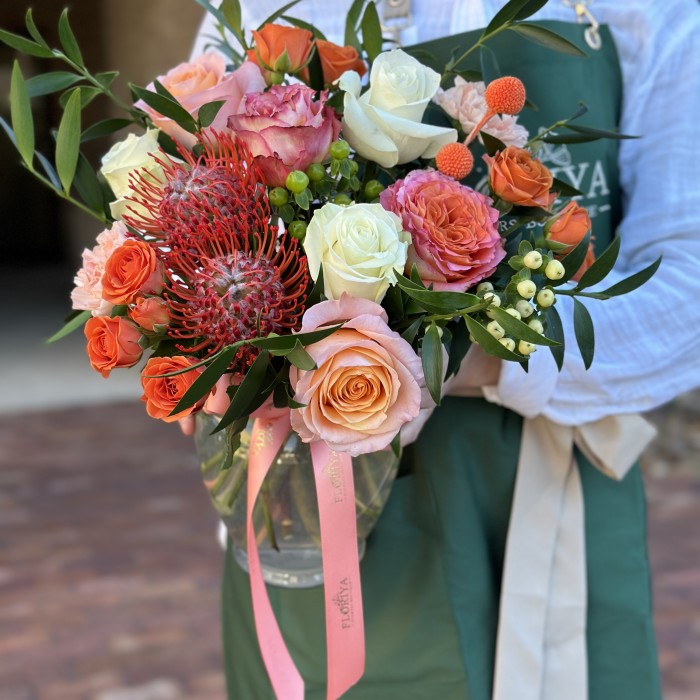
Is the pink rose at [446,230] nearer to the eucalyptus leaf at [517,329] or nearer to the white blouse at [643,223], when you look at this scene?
the eucalyptus leaf at [517,329]

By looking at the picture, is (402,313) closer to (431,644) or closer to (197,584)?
(431,644)

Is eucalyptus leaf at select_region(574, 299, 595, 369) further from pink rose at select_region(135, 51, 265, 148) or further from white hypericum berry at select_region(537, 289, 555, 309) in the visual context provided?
pink rose at select_region(135, 51, 265, 148)

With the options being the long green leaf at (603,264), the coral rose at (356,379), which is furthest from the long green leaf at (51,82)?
the long green leaf at (603,264)

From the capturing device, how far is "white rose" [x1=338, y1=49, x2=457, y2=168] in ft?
2.46

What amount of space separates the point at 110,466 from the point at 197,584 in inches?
46.4

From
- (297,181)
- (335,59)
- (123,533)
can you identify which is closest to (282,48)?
(335,59)

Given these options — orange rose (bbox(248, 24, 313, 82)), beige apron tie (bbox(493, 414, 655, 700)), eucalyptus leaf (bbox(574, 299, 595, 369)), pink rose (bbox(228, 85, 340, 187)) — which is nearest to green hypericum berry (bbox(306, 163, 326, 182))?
pink rose (bbox(228, 85, 340, 187))

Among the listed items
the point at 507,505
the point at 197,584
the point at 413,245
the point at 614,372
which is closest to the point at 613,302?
the point at 614,372

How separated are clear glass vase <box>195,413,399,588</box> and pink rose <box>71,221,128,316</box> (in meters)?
0.18

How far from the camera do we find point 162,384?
0.70 m

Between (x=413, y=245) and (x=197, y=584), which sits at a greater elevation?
(x=413, y=245)

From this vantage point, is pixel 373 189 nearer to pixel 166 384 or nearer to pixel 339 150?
Answer: pixel 339 150

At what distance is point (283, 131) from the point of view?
72 cm

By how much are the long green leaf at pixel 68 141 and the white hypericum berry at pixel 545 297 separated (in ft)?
1.32
